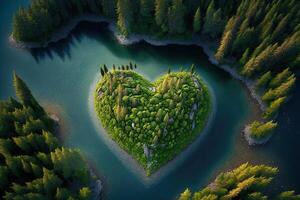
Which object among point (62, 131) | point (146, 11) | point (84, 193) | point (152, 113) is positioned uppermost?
point (146, 11)

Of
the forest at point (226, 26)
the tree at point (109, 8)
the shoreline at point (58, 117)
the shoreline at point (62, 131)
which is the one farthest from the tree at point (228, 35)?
the shoreline at point (62, 131)

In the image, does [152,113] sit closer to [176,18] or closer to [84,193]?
[84,193]

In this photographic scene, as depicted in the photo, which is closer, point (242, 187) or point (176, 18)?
point (242, 187)

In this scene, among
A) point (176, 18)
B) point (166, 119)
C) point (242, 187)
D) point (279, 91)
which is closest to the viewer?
point (242, 187)

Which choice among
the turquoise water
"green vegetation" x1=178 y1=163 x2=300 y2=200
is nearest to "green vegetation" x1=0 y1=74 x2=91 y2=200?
the turquoise water

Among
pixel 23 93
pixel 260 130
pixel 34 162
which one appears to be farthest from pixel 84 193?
pixel 260 130

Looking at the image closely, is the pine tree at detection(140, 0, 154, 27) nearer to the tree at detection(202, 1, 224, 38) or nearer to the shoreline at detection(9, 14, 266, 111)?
the shoreline at detection(9, 14, 266, 111)

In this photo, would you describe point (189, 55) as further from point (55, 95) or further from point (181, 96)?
point (55, 95)
